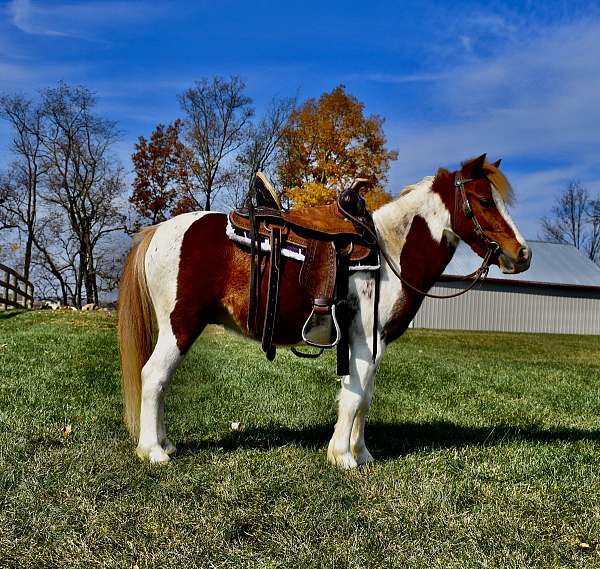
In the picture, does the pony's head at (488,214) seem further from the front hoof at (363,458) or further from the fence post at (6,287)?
the fence post at (6,287)

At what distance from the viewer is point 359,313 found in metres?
4.35

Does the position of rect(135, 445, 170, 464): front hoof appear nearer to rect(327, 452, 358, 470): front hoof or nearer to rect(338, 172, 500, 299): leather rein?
rect(327, 452, 358, 470): front hoof

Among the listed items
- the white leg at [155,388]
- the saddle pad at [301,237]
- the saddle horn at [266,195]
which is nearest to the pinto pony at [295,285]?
the white leg at [155,388]

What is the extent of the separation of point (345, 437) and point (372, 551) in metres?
1.38

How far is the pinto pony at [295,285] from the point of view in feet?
14.0

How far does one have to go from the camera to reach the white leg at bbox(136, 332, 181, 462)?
13.9 feet

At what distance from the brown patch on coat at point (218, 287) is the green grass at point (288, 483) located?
1.03 metres

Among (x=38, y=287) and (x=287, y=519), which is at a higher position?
(x=287, y=519)

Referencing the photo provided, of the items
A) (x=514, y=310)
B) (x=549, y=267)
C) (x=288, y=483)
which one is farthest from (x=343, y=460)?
(x=549, y=267)

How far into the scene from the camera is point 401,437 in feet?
17.6

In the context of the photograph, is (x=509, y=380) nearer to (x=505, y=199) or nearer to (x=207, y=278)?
(x=505, y=199)

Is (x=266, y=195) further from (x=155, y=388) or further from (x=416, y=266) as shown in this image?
(x=155, y=388)

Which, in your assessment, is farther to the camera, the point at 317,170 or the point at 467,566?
the point at 317,170

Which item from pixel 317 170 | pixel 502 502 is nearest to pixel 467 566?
pixel 502 502
